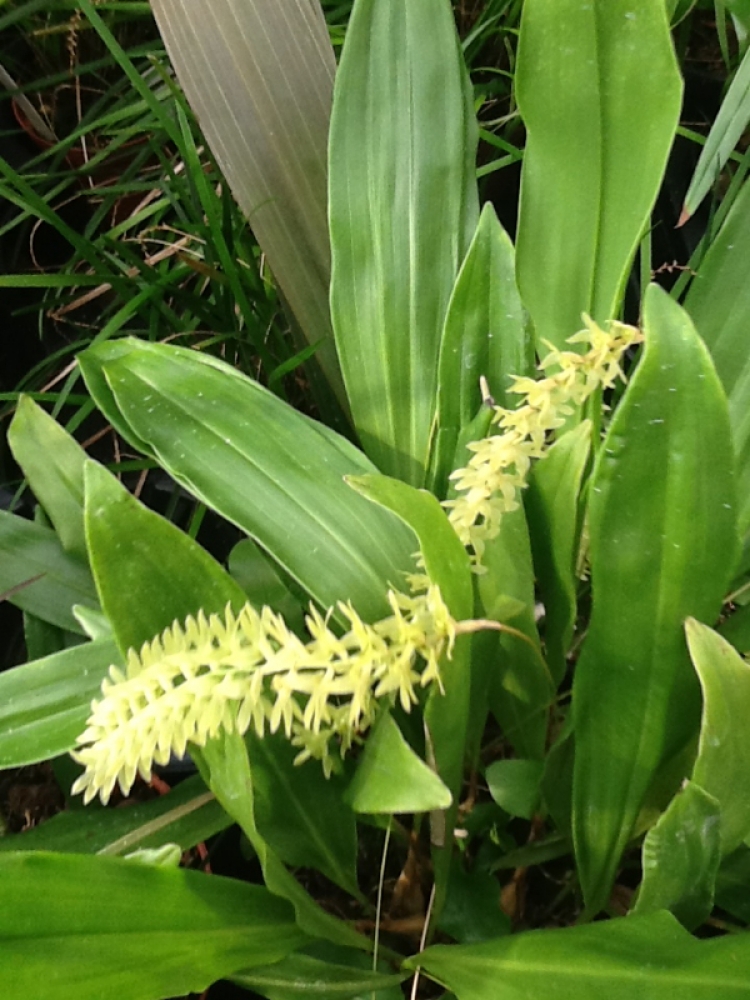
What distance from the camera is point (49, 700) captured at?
462 mm

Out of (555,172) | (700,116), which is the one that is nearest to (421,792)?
(555,172)

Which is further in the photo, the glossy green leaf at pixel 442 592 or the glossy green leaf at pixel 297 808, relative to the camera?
the glossy green leaf at pixel 297 808

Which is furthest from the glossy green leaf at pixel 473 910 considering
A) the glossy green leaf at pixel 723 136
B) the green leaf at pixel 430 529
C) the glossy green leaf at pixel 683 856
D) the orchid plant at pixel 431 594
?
the glossy green leaf at pixel 723 136

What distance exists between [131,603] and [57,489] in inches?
8.5

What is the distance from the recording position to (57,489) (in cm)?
55

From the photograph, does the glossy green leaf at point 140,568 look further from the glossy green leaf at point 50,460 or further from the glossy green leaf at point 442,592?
the glossy green leaf at point 50,460

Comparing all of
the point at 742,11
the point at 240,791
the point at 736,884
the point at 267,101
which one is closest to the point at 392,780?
the point at 240,791

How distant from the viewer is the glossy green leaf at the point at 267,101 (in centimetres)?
54

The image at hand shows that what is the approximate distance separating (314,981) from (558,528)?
261mm

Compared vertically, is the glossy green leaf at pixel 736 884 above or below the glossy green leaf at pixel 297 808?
below

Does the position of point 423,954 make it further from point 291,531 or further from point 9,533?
point 9,533

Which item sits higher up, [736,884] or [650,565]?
[650,565]

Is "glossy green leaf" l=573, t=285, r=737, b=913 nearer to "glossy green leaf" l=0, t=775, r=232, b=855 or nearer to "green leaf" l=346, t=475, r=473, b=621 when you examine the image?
"green leaf" l=346, t=475, r=473, b=621

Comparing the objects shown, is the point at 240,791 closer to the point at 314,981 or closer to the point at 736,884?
the point at 314,981
